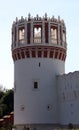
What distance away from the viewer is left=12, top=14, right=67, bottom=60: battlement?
125 ft

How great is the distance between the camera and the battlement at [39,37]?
125 feet

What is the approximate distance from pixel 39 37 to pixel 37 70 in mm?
3370

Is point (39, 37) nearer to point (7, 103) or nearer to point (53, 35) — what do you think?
point (53, 35)

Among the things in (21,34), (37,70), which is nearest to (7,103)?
(21,34)

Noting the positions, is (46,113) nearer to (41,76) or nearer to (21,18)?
(41,76)

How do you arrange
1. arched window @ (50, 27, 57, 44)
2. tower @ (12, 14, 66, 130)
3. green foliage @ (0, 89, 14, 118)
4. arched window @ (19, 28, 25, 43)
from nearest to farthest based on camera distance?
tower @ (12, 14, 66, 130)
arched window @ (50, 27, 57, 44)
arched window @ (19, 28, 25, 43)
green foliage @ (0, 89, 14, 118)

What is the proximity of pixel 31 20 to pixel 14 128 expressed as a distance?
10930mm

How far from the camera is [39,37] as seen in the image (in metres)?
38.7

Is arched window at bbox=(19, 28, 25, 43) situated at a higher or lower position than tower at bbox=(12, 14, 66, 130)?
higher

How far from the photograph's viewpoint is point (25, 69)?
3844 centimetres

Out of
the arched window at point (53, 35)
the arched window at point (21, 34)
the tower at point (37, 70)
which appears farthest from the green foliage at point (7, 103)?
the arched window at point (53, 35)

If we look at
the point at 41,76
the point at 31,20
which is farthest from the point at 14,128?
the point at 31,20

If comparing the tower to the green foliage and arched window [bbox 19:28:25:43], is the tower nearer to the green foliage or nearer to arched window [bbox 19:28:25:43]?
arched window [bbox 19:28:25:43]

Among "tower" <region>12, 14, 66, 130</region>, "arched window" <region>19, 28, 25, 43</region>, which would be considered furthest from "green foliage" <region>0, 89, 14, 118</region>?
"arched window" <region>19, 28, 25, 43</region>
